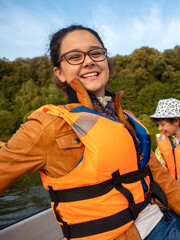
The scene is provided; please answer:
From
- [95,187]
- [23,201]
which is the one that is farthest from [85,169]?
[23,201]

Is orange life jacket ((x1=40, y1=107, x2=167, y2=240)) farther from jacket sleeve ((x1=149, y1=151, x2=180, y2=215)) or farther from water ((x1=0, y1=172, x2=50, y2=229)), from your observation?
water ((x1=0, y1=172, x2=50, y2=229))

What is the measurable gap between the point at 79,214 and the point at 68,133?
1.22ft

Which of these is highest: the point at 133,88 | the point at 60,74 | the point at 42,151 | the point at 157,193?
the point at 133,88

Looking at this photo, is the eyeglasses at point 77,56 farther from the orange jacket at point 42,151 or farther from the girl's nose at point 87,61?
the orange jacket at point 42,151

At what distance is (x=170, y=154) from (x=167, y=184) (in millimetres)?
1135

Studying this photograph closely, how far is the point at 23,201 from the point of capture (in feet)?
17.4

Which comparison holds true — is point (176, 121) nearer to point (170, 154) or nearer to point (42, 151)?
point (170, 154)

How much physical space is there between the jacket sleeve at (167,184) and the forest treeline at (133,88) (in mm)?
21637

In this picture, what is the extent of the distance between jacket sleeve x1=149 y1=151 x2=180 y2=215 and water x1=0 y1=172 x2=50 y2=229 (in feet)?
9.00

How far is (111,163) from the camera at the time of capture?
96 cm

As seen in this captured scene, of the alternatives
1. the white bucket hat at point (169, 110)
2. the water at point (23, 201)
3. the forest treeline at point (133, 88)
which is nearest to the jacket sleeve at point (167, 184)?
the white bucket hat at point (169, 110)

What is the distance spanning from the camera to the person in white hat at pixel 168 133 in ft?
7.79

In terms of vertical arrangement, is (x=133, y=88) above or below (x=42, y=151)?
above

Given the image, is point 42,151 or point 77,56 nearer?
point 42,151
